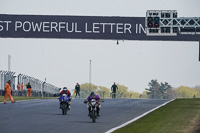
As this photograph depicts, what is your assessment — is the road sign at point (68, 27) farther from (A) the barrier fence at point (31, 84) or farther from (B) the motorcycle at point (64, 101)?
(B) the motorcycle at point (64, 101)

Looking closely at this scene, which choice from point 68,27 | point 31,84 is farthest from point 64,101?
point 31,84

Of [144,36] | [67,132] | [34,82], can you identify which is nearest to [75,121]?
[67,132]

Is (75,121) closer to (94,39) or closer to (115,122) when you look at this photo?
(115,122)

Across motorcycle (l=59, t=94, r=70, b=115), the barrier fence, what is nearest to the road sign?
the barrier fence

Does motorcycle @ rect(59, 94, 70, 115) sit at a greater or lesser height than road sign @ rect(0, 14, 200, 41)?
lesser

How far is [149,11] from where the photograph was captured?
4069cm

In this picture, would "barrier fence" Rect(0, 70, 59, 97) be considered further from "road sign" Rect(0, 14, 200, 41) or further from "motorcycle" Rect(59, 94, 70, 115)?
"motorcycle" Rect(59, 94, 70, 115)

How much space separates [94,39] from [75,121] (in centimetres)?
2454

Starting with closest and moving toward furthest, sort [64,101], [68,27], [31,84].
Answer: [64,101] → [68,27] → [31,84]

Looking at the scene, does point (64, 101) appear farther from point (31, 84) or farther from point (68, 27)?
point (31, 84)

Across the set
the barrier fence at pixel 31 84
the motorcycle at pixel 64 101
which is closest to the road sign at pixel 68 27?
the barrier fence at pixel 31 84

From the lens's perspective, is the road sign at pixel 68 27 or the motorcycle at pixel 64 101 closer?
the motorcycle at pixel 64 101

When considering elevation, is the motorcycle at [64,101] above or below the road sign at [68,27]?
below

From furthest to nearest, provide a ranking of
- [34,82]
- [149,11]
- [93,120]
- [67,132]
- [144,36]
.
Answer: [34,82] → [144,36] → [149,11] → [93,120] → [67,132]
